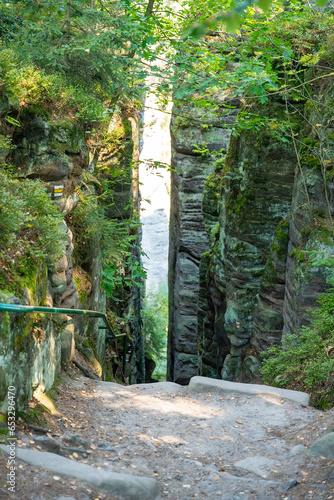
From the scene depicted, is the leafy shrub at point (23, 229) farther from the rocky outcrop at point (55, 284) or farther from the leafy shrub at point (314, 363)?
the leafy shrub at point (314, 363)

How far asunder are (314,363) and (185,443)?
2830 millimetres

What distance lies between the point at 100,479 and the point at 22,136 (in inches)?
221

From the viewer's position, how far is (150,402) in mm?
6016

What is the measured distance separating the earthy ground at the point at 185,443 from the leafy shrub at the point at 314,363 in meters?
0.62

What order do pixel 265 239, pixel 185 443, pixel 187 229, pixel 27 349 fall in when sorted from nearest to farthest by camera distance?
pixel 27 349 → pixel 185 443 → pixel 265 239 → pixel 187 229

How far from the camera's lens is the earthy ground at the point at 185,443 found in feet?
11.0

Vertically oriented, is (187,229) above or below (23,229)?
above

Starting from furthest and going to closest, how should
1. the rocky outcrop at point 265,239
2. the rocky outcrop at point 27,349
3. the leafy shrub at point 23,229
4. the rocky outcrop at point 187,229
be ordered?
the rocky outcrop at point 187,229 < the rocky outcrop at point 265,239 < the leafy shrub at point 23,229 < the rocky outcrop at point 27,349

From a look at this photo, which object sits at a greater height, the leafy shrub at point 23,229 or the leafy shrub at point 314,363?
the leafy shrub at point 23,229

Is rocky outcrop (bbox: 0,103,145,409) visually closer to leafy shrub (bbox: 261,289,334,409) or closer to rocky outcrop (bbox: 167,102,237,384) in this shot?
leafy shrub (bbox: 261,289,334,409)

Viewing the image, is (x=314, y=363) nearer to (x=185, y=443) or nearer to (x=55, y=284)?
(x=185, y=443)

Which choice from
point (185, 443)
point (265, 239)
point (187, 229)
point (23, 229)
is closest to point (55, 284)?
point (23, 229)

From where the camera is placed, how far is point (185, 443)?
Answer: 449 centimetres

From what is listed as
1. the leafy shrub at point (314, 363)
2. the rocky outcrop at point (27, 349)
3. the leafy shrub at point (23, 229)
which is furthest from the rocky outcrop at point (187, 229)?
the rocky outcrop at point (27, 349)
